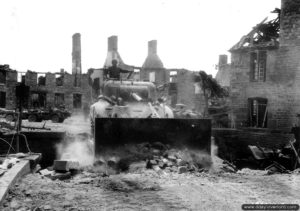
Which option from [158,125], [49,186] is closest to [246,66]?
[158,125]

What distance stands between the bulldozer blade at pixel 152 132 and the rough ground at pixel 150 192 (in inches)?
80.4

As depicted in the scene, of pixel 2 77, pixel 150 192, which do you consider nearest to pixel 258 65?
pixel 150 192

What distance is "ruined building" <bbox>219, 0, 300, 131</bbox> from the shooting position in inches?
796

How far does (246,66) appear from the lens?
22875 mm

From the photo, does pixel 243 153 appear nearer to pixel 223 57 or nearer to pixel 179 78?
pixel 179 78

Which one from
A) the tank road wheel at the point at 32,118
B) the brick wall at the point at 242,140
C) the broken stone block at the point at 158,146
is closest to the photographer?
the broken stone block at the point at 158,146

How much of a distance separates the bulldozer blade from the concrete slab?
2155mm

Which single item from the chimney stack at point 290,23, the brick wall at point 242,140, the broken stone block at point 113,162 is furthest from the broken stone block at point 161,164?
the chimney stack at point 290,23

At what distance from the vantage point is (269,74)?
70.4 ft

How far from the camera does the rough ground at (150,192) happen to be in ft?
16.7

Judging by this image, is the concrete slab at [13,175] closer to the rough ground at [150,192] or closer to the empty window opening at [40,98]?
the rough ground at [150,192]

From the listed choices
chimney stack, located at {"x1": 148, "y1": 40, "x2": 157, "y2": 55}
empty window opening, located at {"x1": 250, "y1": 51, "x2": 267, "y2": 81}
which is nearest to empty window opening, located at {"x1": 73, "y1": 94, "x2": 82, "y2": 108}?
chimney stack, located at {"x1": 148, "y1": 40, "x2": 157, "y2": 55}

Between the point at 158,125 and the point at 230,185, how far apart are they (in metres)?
3.80

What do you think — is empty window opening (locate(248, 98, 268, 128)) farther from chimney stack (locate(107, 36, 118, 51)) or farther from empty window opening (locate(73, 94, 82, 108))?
empty window opening (locate(73, 94, 82, 108))
